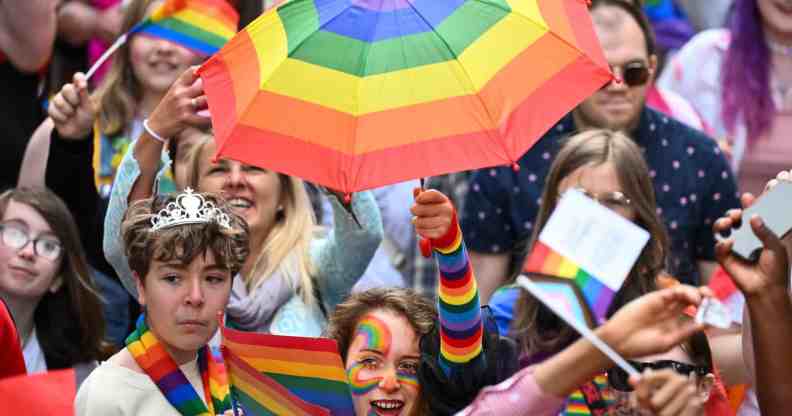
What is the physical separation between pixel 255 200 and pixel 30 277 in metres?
0.82

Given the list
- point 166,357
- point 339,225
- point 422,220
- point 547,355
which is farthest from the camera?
point 339,225

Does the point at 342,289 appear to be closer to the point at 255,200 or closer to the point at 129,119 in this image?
the point at 255,200

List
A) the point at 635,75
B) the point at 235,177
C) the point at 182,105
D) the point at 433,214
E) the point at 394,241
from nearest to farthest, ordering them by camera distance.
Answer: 1. the point at 433,214
2. the point at 182,105
3. the point at 235,177
4. the point at 635,75
5. the point at 394,241

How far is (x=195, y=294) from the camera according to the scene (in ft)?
14.8

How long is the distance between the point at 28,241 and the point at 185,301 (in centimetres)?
125

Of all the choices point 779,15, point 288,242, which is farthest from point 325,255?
point 779,15

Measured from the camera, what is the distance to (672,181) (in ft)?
20.3

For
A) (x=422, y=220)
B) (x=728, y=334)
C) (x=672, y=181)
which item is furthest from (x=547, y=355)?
(x=672, y=181)

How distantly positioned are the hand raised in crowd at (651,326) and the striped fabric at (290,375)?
102cm

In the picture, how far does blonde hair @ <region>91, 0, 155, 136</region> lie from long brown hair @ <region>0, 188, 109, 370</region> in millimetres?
756

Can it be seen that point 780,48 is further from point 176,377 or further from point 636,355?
point 636,355

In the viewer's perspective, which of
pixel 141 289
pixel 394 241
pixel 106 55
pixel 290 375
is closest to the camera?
pixel 290 375

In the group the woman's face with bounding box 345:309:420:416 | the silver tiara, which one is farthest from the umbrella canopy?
the woman's face with bounding box 345:309:420:416

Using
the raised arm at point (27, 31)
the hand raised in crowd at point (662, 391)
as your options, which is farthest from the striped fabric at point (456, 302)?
the raised arm at point (27, 31)
